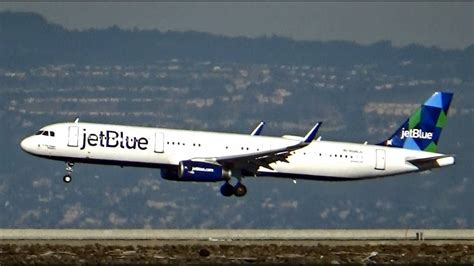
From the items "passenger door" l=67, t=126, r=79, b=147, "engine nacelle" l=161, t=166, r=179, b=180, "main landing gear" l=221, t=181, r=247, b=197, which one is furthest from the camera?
"main landing gear" l=221, t=181, r=247, b=197

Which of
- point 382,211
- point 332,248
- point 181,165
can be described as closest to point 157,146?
point 181,165

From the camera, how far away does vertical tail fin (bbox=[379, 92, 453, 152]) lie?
306 ft

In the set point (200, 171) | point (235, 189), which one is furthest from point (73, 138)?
point (235, 189)

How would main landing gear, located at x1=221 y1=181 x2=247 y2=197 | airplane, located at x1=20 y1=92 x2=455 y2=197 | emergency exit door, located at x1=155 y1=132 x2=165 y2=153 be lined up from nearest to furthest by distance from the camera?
airplane, located at x1=20 y1=92 x2=455 y2=197 → emergency exit door, located at x1=155 y1=132 x2=165 y2=153 → main landing gear, located at x1=221 y1=181 x2=247 y2=197

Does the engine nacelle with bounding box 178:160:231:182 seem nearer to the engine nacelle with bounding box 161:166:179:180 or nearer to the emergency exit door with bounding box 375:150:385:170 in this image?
the engine nacelle with bounding box 161:166:179:180

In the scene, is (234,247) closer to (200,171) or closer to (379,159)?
(200,171)

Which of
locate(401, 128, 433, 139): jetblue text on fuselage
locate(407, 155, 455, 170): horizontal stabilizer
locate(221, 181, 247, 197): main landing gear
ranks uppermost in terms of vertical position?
locate(401, 128, 433, 139): jetblue text on fuselage

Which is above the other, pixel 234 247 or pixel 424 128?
pixel 424 128

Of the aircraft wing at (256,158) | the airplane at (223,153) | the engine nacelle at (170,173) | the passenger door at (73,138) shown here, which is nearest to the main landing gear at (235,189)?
the airplane at (223,153)

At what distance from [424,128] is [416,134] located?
2.60ft

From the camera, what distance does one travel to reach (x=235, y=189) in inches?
3460

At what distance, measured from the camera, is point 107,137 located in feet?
274

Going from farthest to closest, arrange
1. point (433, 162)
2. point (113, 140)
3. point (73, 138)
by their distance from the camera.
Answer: point (433, 162) < point (113, 140) < point (73, 138)

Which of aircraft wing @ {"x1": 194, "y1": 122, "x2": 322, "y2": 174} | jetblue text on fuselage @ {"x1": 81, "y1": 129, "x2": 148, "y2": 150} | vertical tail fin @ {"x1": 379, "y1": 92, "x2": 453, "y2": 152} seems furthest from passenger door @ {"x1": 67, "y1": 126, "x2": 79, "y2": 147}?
vertical tail fin @ {"x1": 379, "y1": 92, "x2": 453, "y2": 152}
